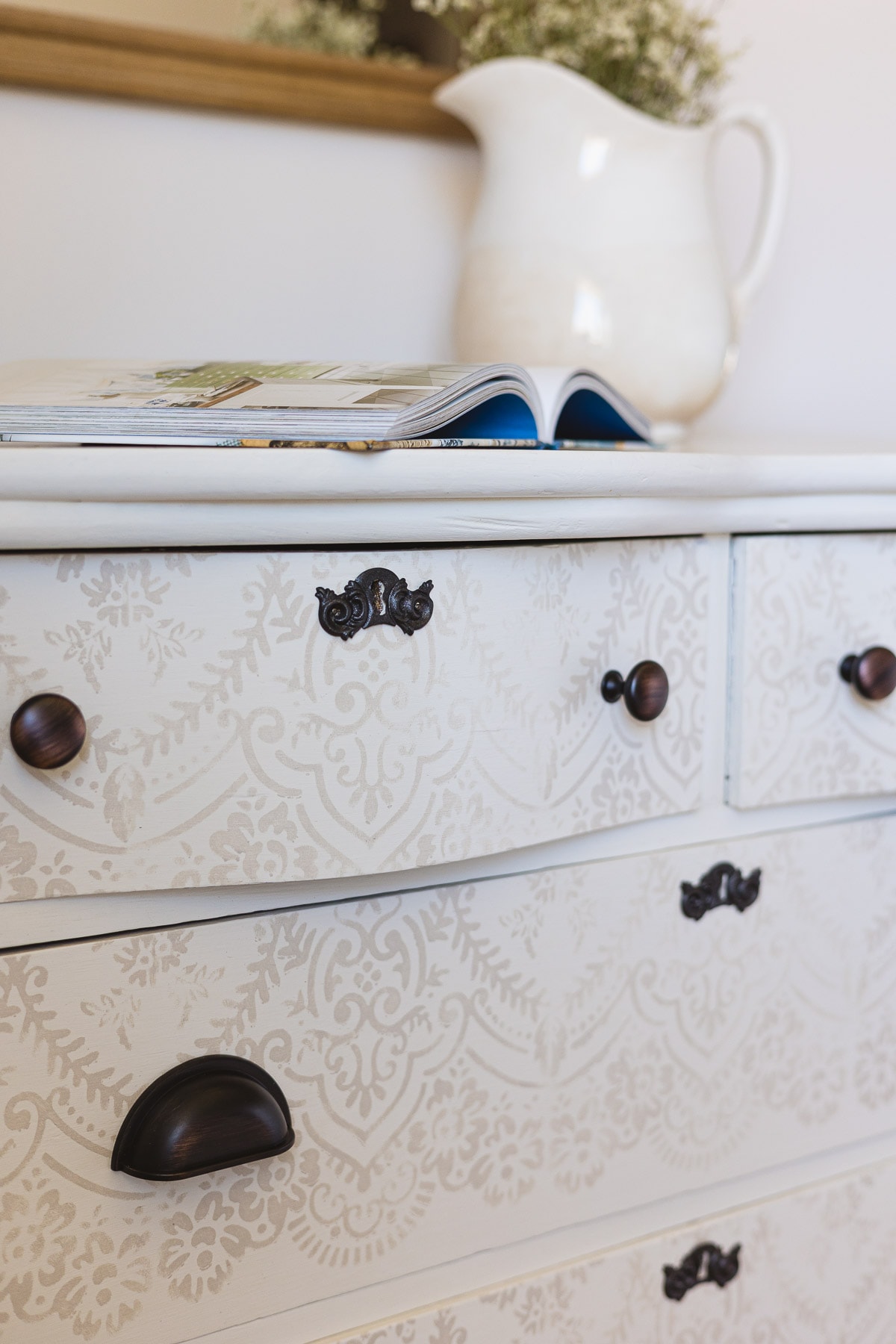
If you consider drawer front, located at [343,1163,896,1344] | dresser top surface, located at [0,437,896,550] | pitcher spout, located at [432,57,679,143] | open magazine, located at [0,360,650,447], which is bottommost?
drawer front, located at [343,1163,896,1344]

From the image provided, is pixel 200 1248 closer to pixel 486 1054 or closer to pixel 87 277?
pixel 486 1054

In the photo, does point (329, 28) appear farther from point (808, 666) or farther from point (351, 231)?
point (808, 666)

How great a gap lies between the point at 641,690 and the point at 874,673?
17 cm

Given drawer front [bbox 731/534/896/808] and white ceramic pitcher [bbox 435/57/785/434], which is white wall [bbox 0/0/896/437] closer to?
white ceramic pitcher [bbox 435/57/785/434]

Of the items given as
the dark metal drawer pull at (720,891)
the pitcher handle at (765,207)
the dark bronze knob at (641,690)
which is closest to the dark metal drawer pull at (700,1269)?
the dark metal drawer pull at (720,891)

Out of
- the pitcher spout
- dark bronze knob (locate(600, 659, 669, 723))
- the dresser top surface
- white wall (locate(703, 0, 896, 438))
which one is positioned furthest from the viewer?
white wall (locate(703, 0, 896, 438))

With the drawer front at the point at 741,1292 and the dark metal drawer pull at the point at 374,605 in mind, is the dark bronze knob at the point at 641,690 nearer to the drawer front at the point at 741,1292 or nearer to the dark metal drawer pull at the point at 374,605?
the dark metal drawer pull at the point at 374,605

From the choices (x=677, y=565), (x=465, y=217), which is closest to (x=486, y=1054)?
(x=677, y=565)

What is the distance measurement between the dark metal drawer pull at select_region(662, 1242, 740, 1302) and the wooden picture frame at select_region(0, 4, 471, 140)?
3.05ft

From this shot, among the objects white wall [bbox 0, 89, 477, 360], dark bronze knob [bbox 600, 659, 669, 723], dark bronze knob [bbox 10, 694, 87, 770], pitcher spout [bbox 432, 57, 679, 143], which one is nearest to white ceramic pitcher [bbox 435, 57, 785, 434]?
pitcher spout [bbox 432, 57, 679, 143]

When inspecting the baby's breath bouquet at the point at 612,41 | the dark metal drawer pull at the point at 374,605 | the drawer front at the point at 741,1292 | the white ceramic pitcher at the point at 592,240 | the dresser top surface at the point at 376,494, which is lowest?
the drawer front at the point at 741,1292

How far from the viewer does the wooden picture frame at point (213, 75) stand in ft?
2.63

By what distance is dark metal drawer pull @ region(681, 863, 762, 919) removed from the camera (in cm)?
61

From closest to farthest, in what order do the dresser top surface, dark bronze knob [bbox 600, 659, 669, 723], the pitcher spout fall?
the dresser top surface, dark bronze knob [bbox 600, 659, 669, 723], the pitcher spout
